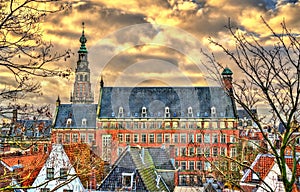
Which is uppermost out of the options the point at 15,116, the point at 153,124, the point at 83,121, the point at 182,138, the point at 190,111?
the point at 190,111

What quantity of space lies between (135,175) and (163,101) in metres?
34.7

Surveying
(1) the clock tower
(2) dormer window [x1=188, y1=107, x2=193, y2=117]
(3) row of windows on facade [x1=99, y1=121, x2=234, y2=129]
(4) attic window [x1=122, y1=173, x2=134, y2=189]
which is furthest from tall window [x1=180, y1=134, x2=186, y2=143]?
(1) the clock tower

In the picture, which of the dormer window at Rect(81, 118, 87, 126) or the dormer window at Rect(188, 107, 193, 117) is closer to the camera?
the dormer window at Rect(188, 107, 193, 117)

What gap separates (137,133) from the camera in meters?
53.0

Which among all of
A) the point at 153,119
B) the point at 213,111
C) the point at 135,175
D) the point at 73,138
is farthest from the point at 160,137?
the point at 135,175

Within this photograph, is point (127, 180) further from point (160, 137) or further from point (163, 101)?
point (163, 101)

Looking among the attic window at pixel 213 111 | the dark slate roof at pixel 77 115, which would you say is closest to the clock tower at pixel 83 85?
the dark slate roof at pixel 77 115

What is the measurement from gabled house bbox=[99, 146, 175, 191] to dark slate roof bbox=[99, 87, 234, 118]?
30914mm

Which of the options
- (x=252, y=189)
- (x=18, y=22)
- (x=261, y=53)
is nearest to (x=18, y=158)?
(x=252, y=189)

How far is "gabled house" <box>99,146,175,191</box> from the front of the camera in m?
20.0

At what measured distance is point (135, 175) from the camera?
20109 millimetres

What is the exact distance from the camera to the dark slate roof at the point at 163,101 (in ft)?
176

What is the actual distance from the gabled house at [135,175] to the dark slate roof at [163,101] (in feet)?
101

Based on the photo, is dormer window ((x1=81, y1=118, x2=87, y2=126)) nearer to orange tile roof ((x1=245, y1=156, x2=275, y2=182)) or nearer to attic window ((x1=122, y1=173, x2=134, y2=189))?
attic window ((x1=122, y1=173, x2=134, y2=189))
